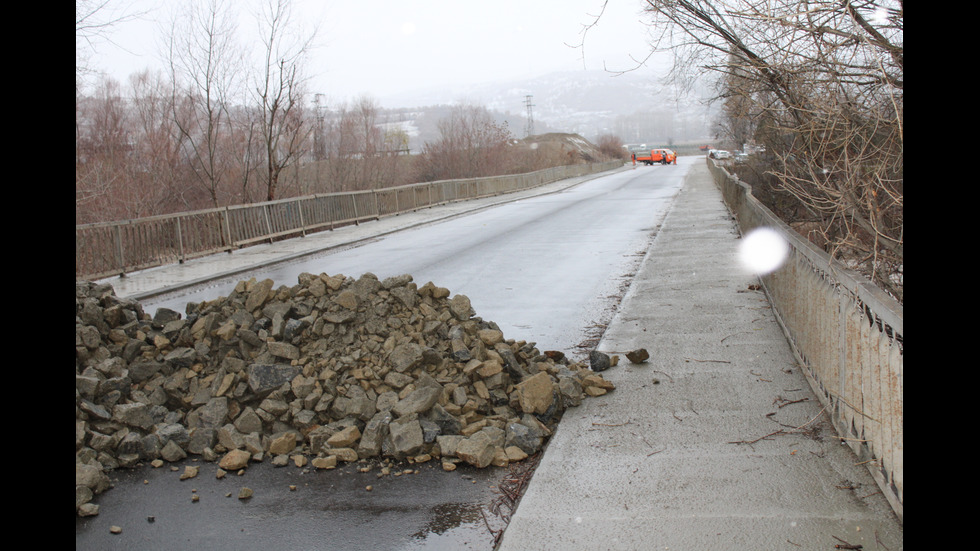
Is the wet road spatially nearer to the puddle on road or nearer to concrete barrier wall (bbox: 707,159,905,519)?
the puddle on road

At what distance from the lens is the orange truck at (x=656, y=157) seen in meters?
97.4

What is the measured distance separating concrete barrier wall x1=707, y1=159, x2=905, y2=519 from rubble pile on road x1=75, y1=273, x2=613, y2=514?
1.73 meters

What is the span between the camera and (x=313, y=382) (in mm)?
5898

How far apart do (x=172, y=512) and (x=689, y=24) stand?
6.39m

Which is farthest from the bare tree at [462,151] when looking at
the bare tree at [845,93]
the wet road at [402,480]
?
the bare tree at [845,93]

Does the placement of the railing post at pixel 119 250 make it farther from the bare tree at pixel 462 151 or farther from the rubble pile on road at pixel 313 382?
the bare tree at pixel 462 151

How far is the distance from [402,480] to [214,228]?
50.8 feet

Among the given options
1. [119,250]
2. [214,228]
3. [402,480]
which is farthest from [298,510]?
[214,228]

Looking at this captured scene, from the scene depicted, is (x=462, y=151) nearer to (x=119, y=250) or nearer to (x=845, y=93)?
(x=119, y=250)

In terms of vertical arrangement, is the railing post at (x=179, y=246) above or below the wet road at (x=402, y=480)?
above

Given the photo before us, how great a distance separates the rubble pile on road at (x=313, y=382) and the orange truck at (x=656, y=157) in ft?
307

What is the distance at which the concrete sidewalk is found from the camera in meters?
3.86

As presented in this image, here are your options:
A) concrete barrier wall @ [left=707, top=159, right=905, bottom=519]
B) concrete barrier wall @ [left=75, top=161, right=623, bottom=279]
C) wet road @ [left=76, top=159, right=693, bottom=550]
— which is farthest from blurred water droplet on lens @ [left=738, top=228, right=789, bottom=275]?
concrete barrier wall @ [left=75, top=161, right=623, bottom=279]
